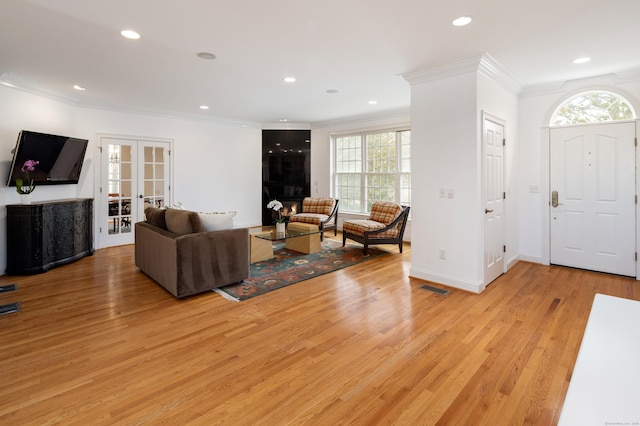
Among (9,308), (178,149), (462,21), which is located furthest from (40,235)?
(462,21)

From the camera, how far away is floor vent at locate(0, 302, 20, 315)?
3310 mm

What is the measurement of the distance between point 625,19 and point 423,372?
11.1 ft

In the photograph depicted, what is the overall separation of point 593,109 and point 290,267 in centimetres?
470

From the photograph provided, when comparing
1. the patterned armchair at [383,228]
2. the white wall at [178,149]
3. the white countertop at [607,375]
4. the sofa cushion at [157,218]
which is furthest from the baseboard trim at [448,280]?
the white wall at [178,149]

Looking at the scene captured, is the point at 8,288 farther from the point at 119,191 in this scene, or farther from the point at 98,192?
the point at 119,191

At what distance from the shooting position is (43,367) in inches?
93.1

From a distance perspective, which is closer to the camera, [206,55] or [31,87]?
[206,55]

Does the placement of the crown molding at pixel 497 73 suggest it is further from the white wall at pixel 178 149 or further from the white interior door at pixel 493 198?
the white wall at pixel 178 149

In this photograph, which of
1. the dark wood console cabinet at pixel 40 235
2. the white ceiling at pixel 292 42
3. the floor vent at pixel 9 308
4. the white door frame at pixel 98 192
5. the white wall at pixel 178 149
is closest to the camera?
the white ceiling at pixel 292 42

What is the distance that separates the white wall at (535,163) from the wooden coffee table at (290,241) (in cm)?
322

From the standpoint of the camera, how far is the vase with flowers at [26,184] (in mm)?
4540

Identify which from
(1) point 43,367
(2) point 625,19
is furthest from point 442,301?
(1) point 43,367

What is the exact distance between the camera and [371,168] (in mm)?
7660

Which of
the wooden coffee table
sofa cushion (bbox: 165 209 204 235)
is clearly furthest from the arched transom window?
sofa cushion (bbox: 165 209 204 235)
